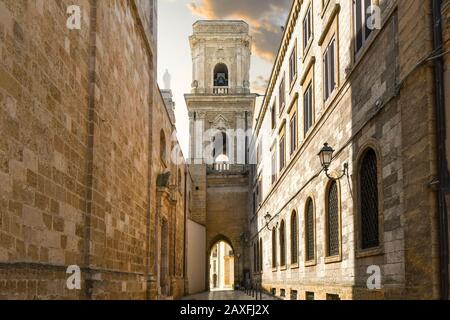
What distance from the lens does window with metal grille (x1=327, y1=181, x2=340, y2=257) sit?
1363 centimetres

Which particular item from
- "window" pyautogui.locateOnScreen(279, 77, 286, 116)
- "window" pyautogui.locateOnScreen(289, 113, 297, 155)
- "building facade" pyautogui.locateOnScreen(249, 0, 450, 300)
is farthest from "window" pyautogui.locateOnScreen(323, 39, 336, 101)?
"window" pyautogui.locateOnScreen(279, 77, 286, 116)

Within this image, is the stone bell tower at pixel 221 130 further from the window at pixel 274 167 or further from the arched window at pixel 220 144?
the window at pixel 274 167

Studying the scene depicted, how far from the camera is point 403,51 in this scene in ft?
28.8

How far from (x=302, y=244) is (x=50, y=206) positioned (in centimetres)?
1104

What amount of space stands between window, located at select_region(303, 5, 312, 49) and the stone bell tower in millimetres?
22756

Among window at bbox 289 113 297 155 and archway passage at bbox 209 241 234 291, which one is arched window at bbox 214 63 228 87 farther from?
archway passage at bbox 209 241 234 291

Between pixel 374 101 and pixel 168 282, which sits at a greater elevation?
pixel 374 101

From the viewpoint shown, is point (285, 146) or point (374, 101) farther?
point (285, 146)

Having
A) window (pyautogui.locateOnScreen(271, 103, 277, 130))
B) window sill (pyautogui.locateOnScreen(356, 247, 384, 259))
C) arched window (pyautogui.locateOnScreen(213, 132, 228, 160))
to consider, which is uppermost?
arched window (pyautogui.locateOnScreen(213, 132, 228, 160))

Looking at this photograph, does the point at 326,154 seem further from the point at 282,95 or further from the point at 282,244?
the point at 282,244

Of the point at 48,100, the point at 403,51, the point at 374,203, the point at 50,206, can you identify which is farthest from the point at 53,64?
the point at 374,203

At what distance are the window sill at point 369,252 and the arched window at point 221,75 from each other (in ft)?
117

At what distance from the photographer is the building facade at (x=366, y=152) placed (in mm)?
7906
